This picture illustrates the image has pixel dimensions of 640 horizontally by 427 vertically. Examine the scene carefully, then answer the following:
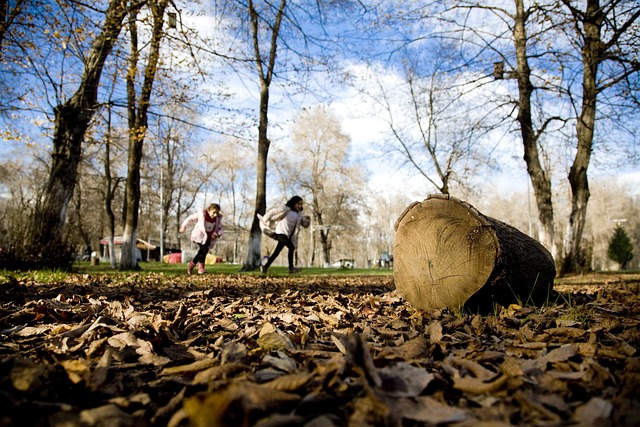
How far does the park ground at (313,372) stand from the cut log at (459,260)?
0.52 meters

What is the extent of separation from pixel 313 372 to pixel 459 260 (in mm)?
2346

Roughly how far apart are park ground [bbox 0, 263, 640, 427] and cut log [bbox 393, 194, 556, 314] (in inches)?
20.6

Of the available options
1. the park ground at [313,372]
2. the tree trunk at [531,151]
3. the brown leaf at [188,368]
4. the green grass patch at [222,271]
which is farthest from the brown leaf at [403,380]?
the tree trunk at [531,151]

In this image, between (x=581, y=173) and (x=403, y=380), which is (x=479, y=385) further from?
(x=581, y=173)

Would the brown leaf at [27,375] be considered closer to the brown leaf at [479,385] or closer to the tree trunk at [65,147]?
the brown leaf at [479,385]

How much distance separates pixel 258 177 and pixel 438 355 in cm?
1211

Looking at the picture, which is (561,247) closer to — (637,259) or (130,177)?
(130,177)

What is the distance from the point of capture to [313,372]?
5.03ft

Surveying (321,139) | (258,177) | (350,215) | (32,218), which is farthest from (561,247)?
(350,215)

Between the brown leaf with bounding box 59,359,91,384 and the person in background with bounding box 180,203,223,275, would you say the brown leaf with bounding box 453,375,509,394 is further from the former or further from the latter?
the person in background with bounding box 180,203,223,275

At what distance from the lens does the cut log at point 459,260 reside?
3.38m

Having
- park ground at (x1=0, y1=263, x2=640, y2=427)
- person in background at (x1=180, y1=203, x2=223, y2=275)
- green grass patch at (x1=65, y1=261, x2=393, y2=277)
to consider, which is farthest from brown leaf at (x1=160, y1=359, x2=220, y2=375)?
person in background at (x1=180, y1=203, x2=223, y2=275)

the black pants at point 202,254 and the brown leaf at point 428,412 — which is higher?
the black pants at point 202,254

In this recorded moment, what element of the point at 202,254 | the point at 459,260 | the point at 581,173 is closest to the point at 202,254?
the point at 202,254
